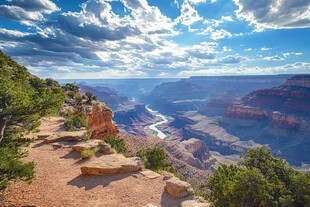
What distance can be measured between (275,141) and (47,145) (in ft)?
542

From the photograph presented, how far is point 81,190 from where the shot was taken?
637 inches

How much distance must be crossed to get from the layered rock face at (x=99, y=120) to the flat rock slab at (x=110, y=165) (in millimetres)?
26528

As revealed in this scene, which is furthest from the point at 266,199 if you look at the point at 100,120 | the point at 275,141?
the point at 275,141

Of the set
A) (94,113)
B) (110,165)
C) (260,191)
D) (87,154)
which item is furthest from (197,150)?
(260,191)

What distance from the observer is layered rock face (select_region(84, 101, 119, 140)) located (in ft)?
156

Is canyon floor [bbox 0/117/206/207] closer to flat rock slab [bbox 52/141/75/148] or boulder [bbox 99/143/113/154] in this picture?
boulder [bbox 99/143/113/154]

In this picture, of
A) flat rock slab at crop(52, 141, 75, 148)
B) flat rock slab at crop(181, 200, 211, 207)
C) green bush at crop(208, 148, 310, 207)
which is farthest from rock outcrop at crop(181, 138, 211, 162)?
green bush at crop(208, 148, 310, 207)

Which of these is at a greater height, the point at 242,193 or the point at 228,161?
the point at 242,193

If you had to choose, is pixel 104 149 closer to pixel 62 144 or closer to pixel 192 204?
pixel 62 144

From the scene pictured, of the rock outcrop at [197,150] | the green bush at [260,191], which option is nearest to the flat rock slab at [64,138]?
the green bush at [260,191]

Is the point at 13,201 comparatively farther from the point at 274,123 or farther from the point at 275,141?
the point at 274,123

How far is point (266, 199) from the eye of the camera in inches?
526

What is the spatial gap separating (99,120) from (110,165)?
31.7 metres

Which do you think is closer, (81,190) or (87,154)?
(81,190)
